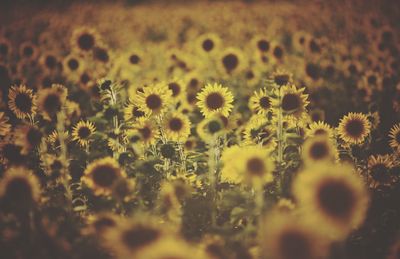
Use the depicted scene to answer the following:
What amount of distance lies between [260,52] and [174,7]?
841 cm

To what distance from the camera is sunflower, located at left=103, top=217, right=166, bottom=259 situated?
1.87 metres

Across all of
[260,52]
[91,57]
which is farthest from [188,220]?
[260,52]

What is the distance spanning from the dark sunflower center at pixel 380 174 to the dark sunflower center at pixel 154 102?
1.92 metres

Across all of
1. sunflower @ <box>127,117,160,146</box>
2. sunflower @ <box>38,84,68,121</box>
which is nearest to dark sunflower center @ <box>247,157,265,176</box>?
sunflower @ <box>127,117,160,146</box>

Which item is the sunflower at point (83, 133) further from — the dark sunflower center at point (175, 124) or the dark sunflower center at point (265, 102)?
the dark sunflower center at point (265, 102)

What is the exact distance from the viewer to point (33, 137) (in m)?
2.95

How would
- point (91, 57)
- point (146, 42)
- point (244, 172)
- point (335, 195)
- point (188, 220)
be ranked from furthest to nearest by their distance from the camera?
point (146, 42), point (91, 57), point (188, 220), point (244, 172), point (335, 195)

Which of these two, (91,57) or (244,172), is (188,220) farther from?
(91,57)

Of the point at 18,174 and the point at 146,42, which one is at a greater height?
the point at 146,42

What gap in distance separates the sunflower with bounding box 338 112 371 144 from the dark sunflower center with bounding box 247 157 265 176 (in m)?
1.39

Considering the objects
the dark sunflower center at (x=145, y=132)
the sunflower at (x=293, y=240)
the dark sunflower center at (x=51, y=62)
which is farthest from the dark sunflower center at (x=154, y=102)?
the dark sunflower center at (x=51, y=62)

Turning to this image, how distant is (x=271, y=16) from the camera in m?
10.7

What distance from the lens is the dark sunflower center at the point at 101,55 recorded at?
499 cm

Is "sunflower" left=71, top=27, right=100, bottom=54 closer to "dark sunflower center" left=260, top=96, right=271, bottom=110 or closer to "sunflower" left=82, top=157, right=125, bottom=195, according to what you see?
"dark sunflower center" left=260, top=96, right=271, bottom=110
